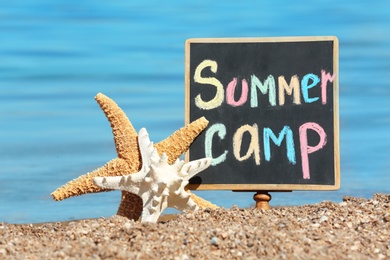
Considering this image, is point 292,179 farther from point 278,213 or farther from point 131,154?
point 131,154

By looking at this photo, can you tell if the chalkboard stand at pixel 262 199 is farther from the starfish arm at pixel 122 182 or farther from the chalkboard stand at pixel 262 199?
the starfish arm at pixel 122 182

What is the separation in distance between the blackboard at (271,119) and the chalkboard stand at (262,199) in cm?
7

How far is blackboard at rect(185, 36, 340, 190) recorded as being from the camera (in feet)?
17.8

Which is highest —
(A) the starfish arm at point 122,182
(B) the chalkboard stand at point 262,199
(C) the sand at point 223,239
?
(A) the starfish arm at point 122,182

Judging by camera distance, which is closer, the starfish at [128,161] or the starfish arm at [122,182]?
the starfish arm at [122,182]

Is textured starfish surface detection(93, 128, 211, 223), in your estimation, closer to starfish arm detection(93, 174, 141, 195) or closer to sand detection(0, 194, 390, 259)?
starfish arm detection(93, 174, 141, 195)

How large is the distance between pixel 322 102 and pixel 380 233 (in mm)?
1482

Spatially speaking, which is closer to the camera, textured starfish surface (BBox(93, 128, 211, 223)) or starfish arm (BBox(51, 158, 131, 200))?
textured starfish surface (BBox(93, 128, 211, 223))

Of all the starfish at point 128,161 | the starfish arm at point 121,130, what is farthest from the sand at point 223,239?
the starfish arm at point 121,130

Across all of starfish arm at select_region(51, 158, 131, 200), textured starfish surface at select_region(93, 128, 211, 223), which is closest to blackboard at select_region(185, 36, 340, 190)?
textured starfish surface at select_region(93, 128, 211, 223)

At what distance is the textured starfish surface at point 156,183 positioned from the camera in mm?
4941

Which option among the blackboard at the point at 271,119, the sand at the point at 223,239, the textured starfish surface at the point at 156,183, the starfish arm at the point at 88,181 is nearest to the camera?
the sand at the point at 223,239

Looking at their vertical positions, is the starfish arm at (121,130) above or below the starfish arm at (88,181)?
above

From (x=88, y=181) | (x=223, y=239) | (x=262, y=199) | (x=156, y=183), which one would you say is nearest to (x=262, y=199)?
(x=262, y=199)
